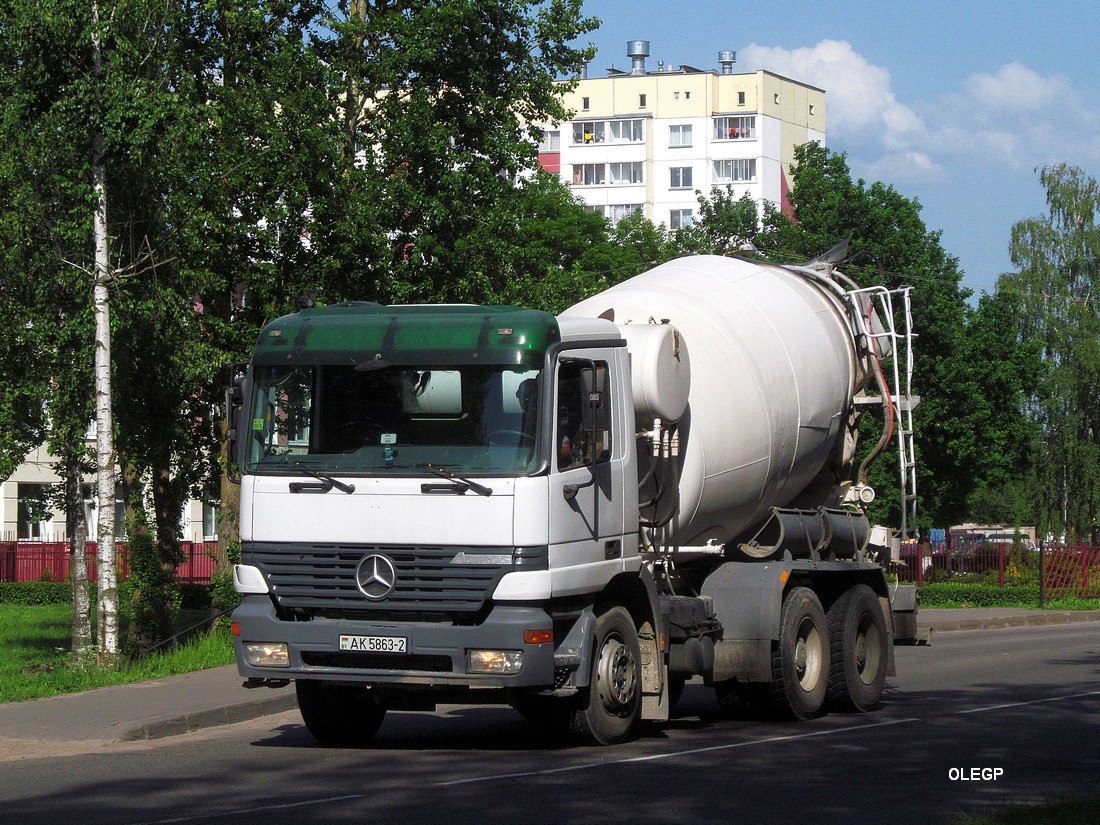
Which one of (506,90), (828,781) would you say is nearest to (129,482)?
(506,90)

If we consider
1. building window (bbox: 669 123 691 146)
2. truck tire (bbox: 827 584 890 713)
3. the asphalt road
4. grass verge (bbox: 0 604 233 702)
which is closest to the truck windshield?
the asphalt road

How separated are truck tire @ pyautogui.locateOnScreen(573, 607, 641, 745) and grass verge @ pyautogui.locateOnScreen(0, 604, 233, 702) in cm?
687

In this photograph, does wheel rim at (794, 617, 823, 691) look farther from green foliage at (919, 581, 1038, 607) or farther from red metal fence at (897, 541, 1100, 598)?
green foliage at (919, 581, 1038, 607)

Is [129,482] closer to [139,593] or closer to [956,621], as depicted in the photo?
[139,593]

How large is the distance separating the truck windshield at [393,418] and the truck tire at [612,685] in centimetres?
154

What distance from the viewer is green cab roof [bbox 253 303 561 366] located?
10.1m

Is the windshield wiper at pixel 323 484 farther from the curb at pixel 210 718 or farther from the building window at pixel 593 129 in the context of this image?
the building window at pixel 593 129

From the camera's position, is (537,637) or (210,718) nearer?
(537,637)

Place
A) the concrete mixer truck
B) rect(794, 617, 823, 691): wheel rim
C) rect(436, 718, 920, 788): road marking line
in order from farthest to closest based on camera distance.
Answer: rect(794, 617, 823, 691): wheel rim → the concrete mixer truck → rect(436, 718, 920, 788): road marking line

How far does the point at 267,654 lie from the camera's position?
10297 mm

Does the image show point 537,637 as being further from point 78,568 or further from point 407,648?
point 78,568

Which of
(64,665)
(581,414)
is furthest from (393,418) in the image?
(64,665)

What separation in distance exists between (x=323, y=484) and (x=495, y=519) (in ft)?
4.10

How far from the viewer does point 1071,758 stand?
10.2 meters
